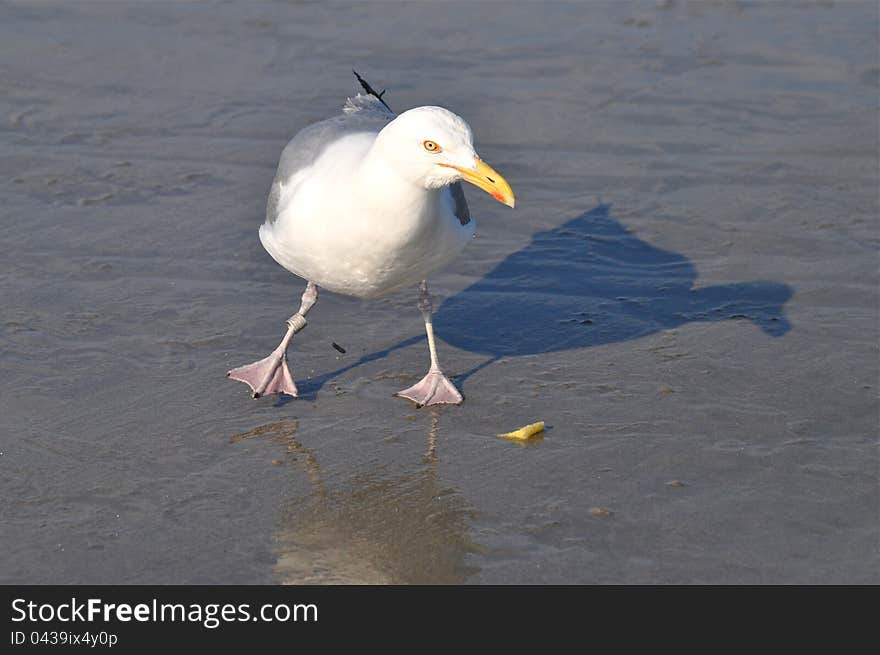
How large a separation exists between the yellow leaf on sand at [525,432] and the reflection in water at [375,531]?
0.38m

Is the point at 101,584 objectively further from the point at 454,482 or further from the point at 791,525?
the point at 791,525

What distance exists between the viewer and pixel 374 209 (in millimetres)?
5664

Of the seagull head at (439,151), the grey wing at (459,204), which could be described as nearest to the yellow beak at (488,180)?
the seagull head at (439,151)

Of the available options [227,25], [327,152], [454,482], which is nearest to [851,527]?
[454,482]

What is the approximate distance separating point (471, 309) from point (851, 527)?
279 cm

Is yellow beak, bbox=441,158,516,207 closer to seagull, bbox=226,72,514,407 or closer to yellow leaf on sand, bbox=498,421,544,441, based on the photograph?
seagull, bbox=226,72,514,407

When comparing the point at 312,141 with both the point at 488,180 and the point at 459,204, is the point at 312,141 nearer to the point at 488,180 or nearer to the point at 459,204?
the point at 459,204

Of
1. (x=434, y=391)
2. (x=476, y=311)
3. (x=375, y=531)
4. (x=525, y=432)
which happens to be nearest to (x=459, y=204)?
(x=434, y=391)

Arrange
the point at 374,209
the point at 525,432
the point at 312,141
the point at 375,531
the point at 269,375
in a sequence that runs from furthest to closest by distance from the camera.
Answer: the point at 269,375, the point at 312,141, the point at 525,432, the point at 374,209, the point at 375,531

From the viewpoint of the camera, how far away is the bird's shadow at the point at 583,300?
281 inches

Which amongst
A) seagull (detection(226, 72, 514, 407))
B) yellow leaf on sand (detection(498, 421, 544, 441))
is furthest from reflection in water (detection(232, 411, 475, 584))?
seagull (detection(226, 72, 514, 407))

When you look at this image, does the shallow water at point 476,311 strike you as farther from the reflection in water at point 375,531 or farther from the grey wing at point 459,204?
the grey wing at point 459,204

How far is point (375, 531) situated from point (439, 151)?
1534mm

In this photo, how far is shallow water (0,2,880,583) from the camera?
5.27 meters
